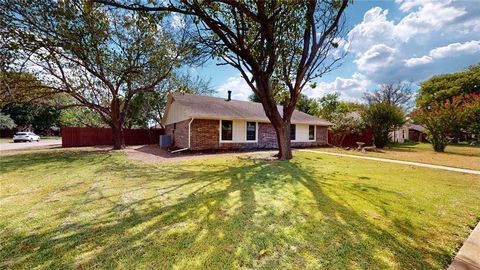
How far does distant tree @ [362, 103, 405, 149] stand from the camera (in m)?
18.6

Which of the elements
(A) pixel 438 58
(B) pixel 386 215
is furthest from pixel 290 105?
(A) pixel 438 58

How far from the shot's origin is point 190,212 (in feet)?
12.5

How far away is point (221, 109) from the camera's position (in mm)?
15758

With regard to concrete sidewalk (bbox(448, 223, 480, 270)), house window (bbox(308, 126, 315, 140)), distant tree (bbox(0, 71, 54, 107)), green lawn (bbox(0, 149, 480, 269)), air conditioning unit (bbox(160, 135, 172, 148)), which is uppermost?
distant tree (bbox(0, 71, 54, 107))

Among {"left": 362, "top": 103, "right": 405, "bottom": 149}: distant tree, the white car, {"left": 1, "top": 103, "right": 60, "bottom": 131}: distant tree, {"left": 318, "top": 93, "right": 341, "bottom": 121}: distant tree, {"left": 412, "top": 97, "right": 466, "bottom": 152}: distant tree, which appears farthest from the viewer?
{"left": 1, "top": 103, "right": 60, "bottom": 131}: distant tree

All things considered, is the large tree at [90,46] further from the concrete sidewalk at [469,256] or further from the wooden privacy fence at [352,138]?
the wooden privacy fence at [352,138]

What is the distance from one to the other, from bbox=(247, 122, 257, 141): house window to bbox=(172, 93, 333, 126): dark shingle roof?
0.60 metres

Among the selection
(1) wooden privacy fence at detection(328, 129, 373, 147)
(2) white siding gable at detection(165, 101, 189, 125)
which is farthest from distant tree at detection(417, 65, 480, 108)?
(2) white siding gable at detection(165, 101, 189, 125)

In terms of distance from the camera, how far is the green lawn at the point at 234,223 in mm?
2479

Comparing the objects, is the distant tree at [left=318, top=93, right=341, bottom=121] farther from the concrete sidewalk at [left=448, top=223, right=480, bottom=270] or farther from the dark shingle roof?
the concrete sidewalk at [left=448, top=223, right=480, bottom=270]

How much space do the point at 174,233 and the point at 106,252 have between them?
2.63 ft

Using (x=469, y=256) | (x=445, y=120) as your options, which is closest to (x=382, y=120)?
(x=445, y=120)

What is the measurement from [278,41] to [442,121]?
1505cm

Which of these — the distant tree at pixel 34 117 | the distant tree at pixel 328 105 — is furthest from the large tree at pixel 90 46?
the distant tree at pixel 34 117
